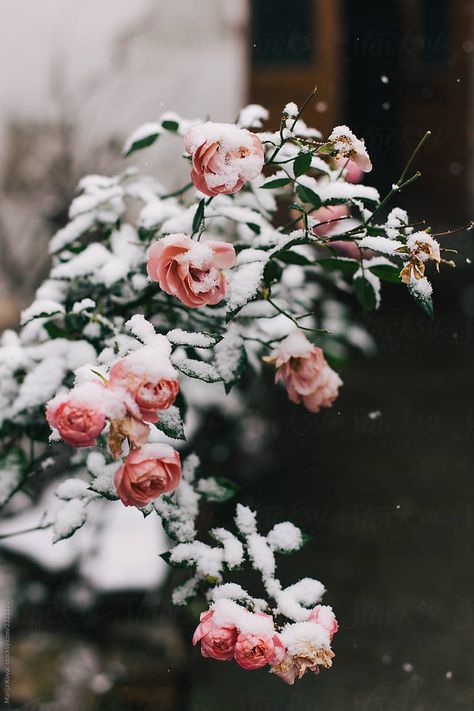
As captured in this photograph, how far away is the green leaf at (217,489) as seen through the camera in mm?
1094

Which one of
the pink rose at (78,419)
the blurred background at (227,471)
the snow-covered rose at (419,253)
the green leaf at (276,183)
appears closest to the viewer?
the pink rose at (78,419)

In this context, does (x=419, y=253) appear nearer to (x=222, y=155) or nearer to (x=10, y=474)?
(x=222, y=155)

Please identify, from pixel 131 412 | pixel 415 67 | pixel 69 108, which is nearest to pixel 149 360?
pixel 131 412

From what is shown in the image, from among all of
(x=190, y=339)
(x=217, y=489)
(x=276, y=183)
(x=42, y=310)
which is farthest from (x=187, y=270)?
(x=217, y=489)

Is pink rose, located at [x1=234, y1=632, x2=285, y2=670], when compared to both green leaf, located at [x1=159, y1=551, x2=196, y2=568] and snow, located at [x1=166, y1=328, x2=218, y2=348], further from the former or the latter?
snow, located at [x1=166, y1=328, x2=218, y2=348]

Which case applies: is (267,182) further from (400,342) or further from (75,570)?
(400,342)

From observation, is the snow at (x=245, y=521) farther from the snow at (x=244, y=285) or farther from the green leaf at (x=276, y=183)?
the green leaf at (x=276, y=183)

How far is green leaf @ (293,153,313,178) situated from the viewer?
88 centimetres

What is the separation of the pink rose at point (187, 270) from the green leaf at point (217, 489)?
340mm

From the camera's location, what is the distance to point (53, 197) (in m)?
2.55

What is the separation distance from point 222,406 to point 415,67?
17.1 feet

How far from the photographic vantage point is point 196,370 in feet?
2.84

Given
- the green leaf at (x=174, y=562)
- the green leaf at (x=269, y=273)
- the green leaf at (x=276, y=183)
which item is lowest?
the green leaf at (x=174, y=562)

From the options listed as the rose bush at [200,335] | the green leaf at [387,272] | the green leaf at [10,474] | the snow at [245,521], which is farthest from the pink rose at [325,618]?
the green leaf at [10,474]
